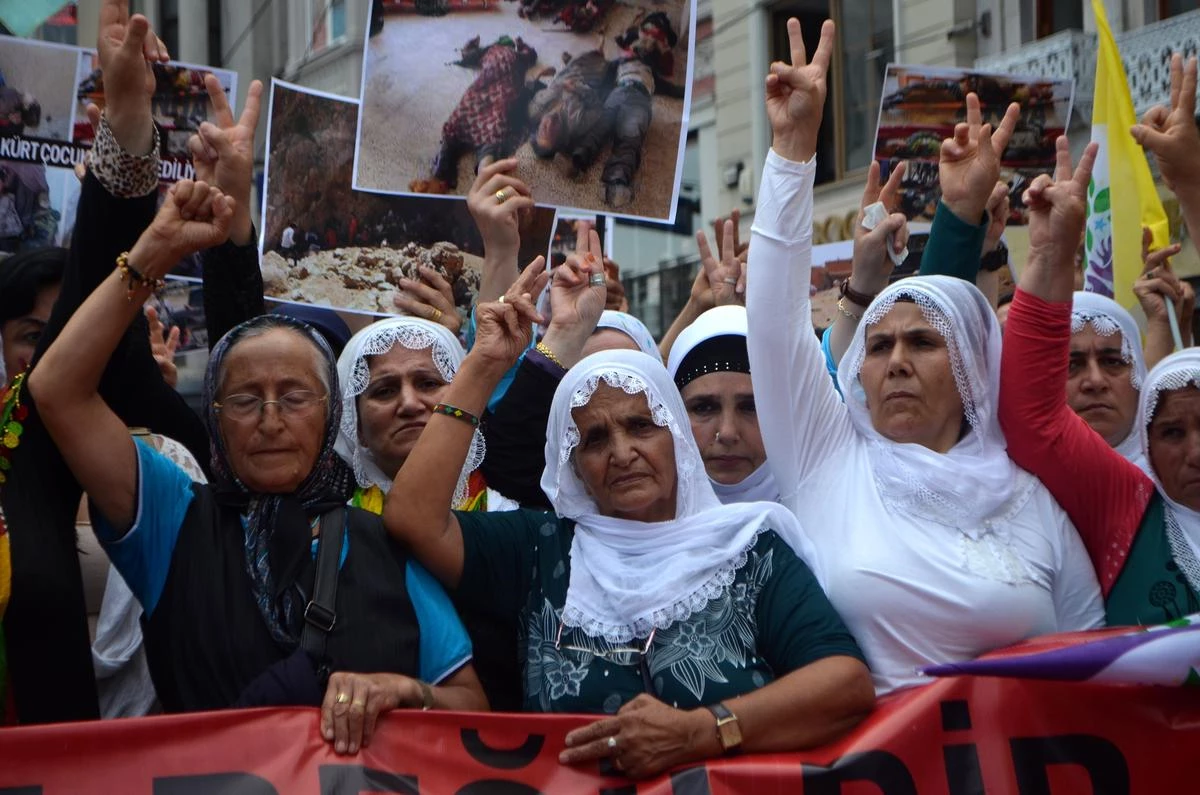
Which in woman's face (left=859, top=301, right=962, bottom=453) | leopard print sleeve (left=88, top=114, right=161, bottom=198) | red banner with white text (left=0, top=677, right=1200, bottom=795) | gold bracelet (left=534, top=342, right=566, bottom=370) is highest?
leopard print sleeve (left=88, top=114, right=161, bottom=198)

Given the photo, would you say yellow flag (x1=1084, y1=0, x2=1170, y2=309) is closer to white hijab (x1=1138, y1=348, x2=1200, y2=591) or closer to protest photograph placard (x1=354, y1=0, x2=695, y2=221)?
protest photograph placard (x1=354, y1=0, x2=695, y2=221)

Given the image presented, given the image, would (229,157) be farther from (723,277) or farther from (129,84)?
(723,277)

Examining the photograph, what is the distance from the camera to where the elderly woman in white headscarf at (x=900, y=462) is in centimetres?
312

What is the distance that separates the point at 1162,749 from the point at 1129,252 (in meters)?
3.01

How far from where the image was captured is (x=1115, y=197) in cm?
569

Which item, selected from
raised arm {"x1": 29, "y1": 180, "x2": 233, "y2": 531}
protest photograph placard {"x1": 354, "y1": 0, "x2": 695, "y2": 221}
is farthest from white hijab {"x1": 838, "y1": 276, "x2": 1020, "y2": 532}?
raised arm {"x1": 29, "y1": 180, "x2": 233, "y2": 531}

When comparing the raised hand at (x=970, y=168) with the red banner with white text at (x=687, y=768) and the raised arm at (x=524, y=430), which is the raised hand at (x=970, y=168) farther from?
the red banner with white text at (x=687, y=768)

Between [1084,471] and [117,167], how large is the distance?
2.07 meters

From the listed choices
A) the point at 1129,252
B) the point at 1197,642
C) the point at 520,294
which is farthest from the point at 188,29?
the point at 1197,642

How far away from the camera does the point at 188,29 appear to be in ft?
60.3

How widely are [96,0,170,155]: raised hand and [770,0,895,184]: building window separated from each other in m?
13.0

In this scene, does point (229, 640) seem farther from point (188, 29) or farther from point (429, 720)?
point (188, 29)

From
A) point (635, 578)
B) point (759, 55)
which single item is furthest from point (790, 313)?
point (759, 55)

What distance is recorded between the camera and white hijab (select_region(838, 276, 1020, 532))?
128 inches
